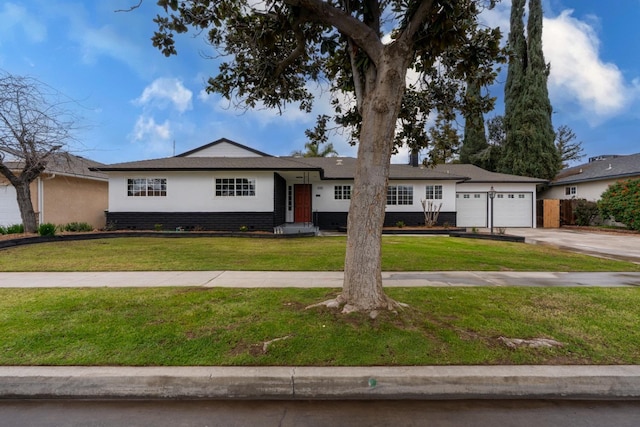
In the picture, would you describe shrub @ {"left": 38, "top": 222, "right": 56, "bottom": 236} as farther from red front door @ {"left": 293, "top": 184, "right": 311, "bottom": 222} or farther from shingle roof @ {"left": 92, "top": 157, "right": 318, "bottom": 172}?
red front door @ {"left": 293, "top": 184, "right": 311, "bottom": 222}

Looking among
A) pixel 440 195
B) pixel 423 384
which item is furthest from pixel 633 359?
pixel 440 195

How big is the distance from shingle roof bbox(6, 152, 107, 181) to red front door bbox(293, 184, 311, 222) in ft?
34.9

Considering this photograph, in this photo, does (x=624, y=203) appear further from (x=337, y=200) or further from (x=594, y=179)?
(x=337, y=200)

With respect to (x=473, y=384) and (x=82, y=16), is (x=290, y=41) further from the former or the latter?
(x=82, y=16)

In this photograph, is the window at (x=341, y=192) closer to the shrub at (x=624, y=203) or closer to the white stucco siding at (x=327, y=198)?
the white stucco siding at (x=327, y=198)

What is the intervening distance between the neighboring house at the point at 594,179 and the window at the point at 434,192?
37.8ft

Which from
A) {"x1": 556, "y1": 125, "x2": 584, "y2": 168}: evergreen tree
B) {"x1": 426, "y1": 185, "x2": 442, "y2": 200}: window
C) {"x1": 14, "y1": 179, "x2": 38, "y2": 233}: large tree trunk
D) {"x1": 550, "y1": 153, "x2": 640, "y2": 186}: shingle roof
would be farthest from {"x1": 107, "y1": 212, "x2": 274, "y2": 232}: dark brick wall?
{"x1": 556, "y1": 125, "x2": 584, "y2": 168}: evergreen tree

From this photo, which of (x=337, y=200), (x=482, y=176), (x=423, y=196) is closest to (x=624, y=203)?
(x=482, y=176)

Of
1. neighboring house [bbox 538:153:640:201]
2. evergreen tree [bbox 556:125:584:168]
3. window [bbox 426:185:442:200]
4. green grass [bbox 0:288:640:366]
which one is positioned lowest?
green grass [bbox 0:288:640:366]

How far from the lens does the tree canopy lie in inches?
167

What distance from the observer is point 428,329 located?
396 centimetres

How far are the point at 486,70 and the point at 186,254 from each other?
9.34 meters

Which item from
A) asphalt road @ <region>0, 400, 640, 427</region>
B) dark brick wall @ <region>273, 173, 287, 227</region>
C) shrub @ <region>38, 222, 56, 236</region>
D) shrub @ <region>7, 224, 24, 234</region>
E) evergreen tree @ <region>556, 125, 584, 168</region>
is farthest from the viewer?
evergreen tree @ <region>556, 125, 584, 168</region>

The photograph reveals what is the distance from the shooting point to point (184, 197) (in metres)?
16.4
